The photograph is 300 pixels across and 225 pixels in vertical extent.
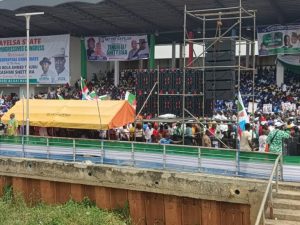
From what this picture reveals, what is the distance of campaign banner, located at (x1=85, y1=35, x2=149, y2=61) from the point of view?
36.3 meters

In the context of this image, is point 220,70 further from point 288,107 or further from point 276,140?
point 288,107

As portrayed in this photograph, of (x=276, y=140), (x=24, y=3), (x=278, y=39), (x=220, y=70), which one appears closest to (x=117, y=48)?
(x=24, y=3)

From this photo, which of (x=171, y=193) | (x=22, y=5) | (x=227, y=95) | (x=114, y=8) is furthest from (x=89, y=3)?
(x=171, y=193)

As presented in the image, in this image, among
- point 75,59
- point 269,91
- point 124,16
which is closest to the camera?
point 269,91

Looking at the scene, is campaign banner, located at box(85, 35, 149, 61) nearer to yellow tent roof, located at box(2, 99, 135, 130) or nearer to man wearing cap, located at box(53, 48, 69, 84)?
man wearing cap, located at box(53, 48, 69, 84)

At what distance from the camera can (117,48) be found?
37.4 m

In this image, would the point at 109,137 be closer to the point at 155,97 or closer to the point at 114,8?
the point at 155,97

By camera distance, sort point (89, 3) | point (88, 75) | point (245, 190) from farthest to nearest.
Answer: point (88, 75), point (89, 3), point (245, 190)

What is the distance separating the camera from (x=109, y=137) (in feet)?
63.5

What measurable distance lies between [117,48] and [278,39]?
12400 millimetres

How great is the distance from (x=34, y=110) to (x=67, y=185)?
6.77 metres

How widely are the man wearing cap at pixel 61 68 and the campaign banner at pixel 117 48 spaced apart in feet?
6.76

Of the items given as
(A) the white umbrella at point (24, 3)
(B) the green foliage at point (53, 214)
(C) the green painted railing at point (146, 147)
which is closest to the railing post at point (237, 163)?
(C) the green painted railing at point (146, 147)

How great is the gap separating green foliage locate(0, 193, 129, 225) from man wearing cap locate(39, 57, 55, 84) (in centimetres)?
2482
